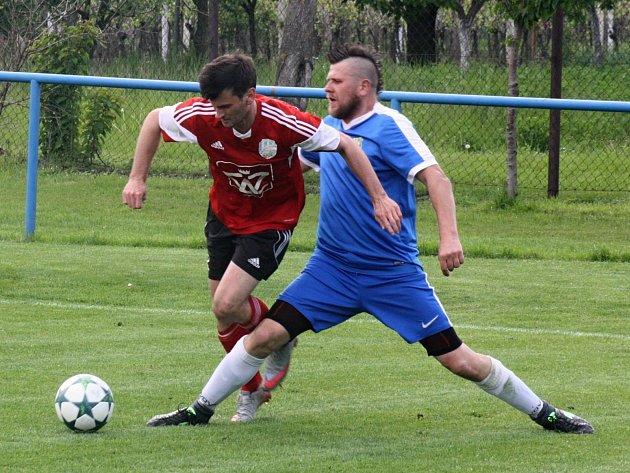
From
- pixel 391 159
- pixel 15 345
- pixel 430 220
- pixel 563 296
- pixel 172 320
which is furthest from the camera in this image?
pixel 430 220

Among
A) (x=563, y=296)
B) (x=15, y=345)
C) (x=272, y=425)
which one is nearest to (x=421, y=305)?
(x=272, y=425)

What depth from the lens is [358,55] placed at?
5.83 meters

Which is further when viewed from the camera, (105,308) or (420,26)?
(420,26)

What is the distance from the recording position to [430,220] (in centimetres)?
1380

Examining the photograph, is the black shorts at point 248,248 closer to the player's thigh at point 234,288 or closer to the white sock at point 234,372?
the player's thigh at point 234,288

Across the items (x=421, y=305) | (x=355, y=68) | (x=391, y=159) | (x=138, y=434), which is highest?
(x=355, y=68)

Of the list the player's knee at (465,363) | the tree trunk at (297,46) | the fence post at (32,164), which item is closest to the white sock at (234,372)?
the player's knee at (465,363)

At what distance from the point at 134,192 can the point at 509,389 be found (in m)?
1.89

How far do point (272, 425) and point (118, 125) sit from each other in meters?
10.6

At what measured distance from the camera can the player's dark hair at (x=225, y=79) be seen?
5.51 meters

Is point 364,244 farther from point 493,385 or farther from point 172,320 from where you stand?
point 172,320

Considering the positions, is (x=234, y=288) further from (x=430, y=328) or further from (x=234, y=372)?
(x=430, y=328)

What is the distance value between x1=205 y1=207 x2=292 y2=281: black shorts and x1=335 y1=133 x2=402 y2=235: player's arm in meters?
0.76

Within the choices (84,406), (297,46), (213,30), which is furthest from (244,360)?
(297,46)
